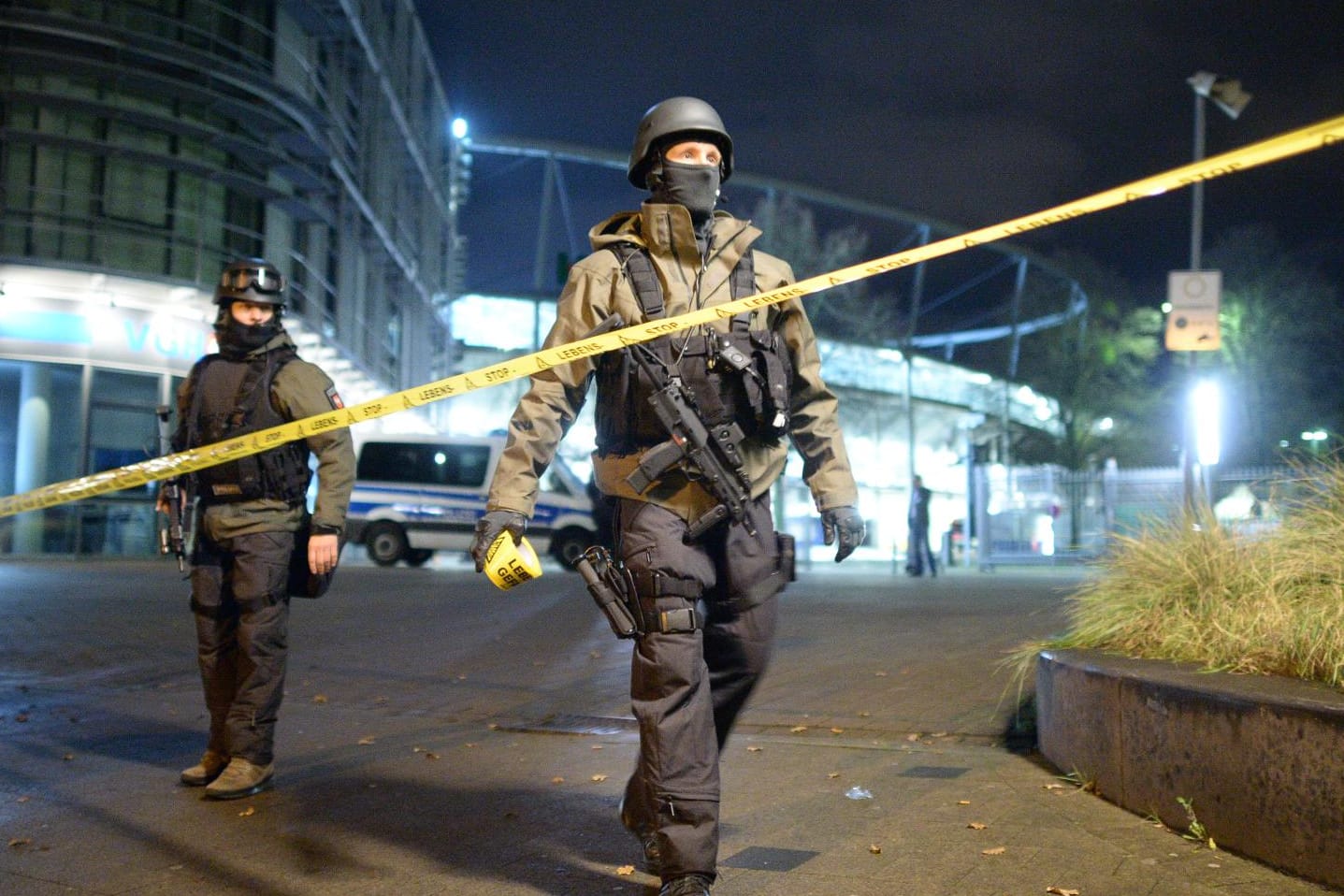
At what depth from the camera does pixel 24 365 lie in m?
21.7

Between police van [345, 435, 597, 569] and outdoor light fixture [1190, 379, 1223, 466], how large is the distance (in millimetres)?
9690

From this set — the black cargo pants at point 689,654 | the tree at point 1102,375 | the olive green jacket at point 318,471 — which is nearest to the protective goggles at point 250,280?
the olive green jacket at point 318,471

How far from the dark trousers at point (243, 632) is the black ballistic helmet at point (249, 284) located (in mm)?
863

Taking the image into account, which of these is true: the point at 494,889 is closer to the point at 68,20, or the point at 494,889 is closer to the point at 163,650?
the point at 163,650

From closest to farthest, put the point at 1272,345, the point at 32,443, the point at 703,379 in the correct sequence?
the point at 703,379 → the point at 32,443 → the point at 1272,345

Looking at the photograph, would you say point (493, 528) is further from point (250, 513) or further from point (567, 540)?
point (567, 540)

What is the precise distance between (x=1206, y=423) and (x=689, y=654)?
486 inches

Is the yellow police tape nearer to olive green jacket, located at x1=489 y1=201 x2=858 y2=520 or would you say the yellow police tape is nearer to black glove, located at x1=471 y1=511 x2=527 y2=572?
olive green jacket, located at x1=489 y1=201 x2=858 y2=520

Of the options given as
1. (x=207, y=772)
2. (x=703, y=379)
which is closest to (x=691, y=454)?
(x=703, y=379)

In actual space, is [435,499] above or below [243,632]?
above

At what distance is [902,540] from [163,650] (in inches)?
1459

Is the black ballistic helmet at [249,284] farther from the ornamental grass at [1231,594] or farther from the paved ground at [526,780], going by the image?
the ornamental grass at [1231,594]

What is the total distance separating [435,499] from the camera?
21.7 m

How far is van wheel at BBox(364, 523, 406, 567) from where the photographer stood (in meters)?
21.7
